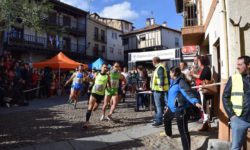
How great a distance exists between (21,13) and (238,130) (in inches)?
492

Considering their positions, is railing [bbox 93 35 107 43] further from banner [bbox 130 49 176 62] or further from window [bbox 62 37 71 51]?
banner [bbox 130 49 176 62]

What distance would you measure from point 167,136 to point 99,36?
130ft

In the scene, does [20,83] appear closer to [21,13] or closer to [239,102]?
[21,13]

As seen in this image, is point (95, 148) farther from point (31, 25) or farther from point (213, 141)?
point (31, 25)

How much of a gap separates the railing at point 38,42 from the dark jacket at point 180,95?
2507 centimetres

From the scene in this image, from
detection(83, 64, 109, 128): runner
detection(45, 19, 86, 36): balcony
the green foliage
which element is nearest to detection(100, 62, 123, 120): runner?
detection(83, 64, 109, 128): runner

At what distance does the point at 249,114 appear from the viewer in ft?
14.1

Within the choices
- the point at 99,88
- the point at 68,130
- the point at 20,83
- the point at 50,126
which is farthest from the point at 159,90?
the point at 20,83

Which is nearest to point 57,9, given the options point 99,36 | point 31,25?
point 99,36

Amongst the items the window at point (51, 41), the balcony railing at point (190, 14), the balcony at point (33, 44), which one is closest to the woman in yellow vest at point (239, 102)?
the balcony railing at point (190, 14)

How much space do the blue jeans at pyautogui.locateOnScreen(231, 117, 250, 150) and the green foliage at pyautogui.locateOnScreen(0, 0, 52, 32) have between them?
11.3m

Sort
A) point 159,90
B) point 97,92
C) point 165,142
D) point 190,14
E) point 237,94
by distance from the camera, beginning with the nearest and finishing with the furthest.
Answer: point 237,94 < point 165,142 < point 159,90 < point 97,92 < point 190,14

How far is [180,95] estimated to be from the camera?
5.69 m

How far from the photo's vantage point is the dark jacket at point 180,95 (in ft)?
18.2
